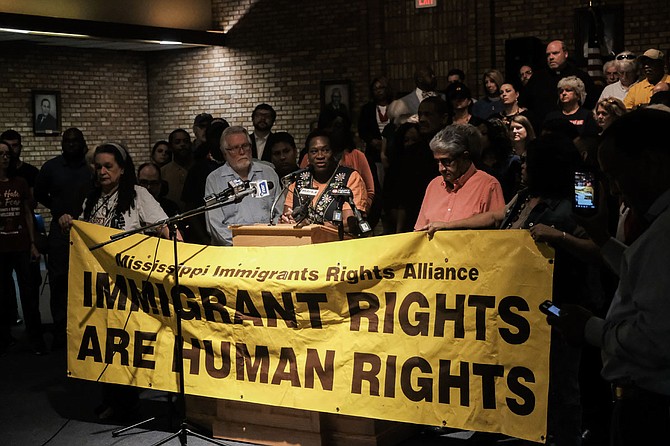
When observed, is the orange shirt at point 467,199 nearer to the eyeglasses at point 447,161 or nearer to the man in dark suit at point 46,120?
the eyeglasses at point 447,161

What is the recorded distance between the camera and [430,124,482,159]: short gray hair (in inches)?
219

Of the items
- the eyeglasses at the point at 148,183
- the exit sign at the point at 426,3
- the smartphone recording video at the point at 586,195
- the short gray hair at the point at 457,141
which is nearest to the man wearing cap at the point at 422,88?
the eyeglasses at the point at 148,183

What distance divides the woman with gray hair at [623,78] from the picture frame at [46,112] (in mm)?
Result: 11559

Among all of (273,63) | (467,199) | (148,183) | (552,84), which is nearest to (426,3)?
(273,63)

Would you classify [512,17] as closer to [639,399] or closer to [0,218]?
[0,218]

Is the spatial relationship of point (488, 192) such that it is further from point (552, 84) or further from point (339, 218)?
point (552, 84)

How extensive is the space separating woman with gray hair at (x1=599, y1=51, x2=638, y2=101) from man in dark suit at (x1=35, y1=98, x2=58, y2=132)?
11554 mm

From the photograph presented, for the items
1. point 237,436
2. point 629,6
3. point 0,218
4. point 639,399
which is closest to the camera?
point 639,399

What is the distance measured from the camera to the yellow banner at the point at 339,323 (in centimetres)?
487

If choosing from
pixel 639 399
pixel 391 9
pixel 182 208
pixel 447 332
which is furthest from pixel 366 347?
pixel 391 9

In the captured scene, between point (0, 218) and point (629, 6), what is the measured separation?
8889mm

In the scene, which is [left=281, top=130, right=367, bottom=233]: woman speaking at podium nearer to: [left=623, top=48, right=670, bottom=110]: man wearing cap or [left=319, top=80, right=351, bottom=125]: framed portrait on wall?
[left=623, top=48, right=670, bottom=110]: man wearing cap

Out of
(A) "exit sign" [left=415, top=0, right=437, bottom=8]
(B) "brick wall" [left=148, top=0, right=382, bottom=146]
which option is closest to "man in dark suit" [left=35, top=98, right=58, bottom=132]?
(B) "brick wall" [left=148, top=0, right=382, bottom=146]

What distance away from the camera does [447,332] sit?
5.05 meters
